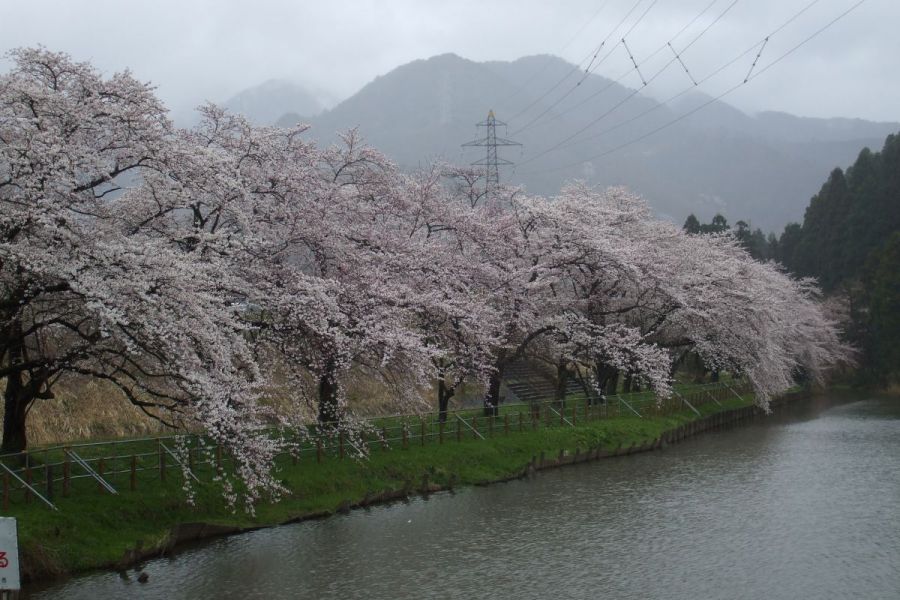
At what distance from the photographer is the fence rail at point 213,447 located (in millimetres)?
18359

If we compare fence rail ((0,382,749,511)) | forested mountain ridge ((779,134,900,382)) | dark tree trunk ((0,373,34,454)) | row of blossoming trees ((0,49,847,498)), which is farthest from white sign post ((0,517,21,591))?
forested mountain ridge ((779,134,900,382))

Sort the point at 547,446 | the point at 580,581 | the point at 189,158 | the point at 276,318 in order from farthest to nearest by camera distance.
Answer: the point at 547,446 < the point at 276,318 < the point at 189,158 < the point at 580,581

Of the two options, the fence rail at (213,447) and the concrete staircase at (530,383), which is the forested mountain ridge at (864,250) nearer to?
the concrete staircase at (530,383)

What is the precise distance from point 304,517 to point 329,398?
4.87 m

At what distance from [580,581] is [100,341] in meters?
11.2

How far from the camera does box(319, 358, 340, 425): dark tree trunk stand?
23.7m

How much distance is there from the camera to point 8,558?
A: 1237 cm

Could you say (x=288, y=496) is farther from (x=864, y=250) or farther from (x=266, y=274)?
(x=864, y=250)

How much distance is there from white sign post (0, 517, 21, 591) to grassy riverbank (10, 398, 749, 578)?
14.5 feet

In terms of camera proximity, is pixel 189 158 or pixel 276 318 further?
pixel 276 318

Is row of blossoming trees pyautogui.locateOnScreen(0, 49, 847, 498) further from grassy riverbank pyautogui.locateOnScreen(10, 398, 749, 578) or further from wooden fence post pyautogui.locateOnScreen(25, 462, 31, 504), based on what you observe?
wooden fence post pyautogui.locateOnScreen(25, 462, 31, 504)

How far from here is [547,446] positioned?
103 ft

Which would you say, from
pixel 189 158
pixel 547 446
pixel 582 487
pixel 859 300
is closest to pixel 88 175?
pixel 189 158

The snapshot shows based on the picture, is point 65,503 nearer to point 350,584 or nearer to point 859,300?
point 350,584
